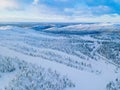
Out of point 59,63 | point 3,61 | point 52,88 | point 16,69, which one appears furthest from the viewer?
point 59,63

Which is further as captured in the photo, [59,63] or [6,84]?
[59,63]

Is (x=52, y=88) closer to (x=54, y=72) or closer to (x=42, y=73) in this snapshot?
(x=42, y=73)

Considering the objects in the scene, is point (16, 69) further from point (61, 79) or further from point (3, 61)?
point (61, 79)

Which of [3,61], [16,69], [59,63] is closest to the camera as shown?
[16,69]

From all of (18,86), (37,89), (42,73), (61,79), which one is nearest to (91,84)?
(61,79)

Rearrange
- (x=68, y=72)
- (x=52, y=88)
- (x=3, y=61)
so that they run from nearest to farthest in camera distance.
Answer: (x=52, y=88), (x=3, y=61), (x=68, y=72)

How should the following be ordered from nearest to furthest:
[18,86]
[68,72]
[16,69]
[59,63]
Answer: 1. [18,86]
2. [16,69]
3. [68,72]
4. [59,63]

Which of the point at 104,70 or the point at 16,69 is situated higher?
the point at 16,69

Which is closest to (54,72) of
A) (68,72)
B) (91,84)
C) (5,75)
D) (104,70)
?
(68,72)

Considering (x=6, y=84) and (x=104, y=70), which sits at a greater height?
(x=6, y=84)
